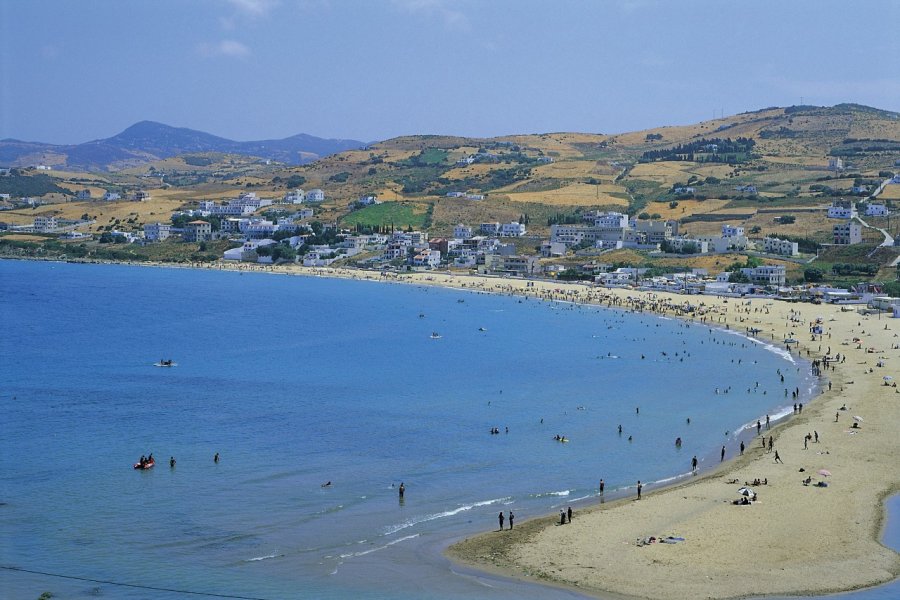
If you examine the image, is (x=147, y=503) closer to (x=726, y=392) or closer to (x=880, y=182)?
(x=726, y=392)

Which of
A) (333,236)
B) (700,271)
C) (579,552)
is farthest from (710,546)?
(333,236)

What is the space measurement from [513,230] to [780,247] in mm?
33110

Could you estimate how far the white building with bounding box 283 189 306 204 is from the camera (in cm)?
14362

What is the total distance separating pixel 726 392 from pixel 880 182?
8224cm

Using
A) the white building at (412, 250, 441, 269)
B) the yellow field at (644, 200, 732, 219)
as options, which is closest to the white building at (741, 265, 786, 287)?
the yellow field at (644, 200, 732, 219)

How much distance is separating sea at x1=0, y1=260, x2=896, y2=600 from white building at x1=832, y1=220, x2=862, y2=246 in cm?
2934

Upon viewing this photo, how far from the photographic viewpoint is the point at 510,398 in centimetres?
3778

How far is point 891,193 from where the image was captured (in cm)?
10431

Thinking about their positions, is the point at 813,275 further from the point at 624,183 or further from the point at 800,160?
the point at 800,160

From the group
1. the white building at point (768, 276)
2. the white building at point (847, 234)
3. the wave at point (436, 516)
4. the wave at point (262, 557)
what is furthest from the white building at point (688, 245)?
the wave at point (262, 557)

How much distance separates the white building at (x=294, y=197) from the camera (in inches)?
5655

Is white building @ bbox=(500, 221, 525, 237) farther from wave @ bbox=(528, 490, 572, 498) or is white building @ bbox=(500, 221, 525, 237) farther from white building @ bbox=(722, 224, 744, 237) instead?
wave @ bbox=(528, 490, 572, 498)

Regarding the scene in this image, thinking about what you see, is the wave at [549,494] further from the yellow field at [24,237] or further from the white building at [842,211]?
the yellow field at [24,237]

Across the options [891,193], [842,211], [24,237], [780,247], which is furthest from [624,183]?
[24,237]
